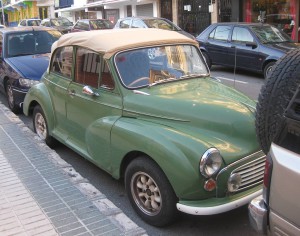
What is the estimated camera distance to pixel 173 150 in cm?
346

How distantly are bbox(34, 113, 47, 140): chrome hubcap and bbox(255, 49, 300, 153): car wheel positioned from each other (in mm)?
4050

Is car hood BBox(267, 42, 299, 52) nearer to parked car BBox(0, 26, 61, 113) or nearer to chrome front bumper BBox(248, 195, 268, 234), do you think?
parked car BBox(0, 26, 61, 113)

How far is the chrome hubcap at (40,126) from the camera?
6084 millimetres

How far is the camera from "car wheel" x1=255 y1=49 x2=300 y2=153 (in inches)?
94.8

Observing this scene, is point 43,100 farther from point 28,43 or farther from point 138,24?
point 138,24

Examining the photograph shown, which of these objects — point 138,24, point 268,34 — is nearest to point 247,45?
point 268,34

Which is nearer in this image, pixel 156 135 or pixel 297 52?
pixel 297 52

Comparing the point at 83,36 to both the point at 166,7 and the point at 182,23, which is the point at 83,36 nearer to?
the point at 182,23

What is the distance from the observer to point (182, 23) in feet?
80.6

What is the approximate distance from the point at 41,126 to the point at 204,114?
3.25 metres

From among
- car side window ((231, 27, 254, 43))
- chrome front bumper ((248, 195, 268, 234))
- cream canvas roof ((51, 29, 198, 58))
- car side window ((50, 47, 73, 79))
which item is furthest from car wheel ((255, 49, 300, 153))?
car side window ((231, 27, 254, 43))

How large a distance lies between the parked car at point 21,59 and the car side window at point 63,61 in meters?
2.21

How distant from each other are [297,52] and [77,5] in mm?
36146

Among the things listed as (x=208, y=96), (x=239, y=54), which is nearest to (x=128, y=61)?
(x=208, y=96)
